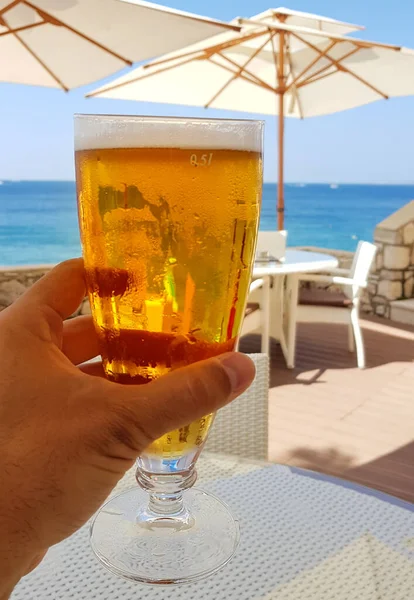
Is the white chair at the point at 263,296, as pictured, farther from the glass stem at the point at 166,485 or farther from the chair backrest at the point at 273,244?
the glass stem at the point at 166,485

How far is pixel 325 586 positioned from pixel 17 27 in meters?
4.24

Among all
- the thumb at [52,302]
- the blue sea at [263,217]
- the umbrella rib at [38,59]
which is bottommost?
the blue sea at [263,217]

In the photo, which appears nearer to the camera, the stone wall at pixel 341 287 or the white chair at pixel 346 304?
the white chair at pixel 346 304

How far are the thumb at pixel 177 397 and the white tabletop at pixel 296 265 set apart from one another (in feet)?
12.4

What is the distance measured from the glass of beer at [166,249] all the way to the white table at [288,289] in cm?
378

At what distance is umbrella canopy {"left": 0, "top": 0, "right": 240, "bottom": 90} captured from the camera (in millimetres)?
3912

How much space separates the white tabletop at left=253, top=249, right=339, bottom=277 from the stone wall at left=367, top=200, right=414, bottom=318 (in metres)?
2.22

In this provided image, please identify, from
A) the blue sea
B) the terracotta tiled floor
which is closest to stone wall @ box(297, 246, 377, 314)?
the terracotta tiled floor

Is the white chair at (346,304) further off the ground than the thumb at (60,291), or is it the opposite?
the thumb at (60,291)

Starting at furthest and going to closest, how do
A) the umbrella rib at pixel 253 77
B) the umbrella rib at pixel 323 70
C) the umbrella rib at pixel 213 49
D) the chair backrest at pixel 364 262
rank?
the umbrella rib at pixel 253 77 < the umbrella rib at pixel 323 70 < the umbrella rib at pixel 213 49 < the chair backrest at pixel 364 262

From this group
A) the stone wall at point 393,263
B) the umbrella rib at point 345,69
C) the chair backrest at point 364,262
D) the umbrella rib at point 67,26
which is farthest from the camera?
the stone wall at point 393,263

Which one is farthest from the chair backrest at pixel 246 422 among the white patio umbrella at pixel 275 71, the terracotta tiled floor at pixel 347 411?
the white patio umbrella at pixel 275 71

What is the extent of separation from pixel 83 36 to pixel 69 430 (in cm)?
420

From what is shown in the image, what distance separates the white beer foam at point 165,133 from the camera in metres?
0.70
